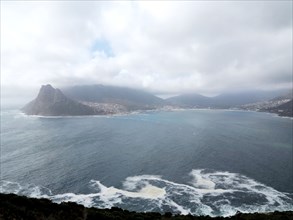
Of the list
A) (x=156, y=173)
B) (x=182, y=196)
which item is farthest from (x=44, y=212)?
(x=156, y=173)

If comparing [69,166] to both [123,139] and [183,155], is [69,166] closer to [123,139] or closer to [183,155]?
[183,155]

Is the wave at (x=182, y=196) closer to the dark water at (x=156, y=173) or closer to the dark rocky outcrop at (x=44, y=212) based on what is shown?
the dark water at (x=156, y=173)

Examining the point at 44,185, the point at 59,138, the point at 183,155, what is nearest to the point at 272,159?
the point at 183,155

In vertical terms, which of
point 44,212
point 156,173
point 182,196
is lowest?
point 182,196

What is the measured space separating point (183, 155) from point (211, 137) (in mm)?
47141

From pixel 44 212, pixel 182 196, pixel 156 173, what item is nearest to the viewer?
pixel 44 212

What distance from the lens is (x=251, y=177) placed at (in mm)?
74250

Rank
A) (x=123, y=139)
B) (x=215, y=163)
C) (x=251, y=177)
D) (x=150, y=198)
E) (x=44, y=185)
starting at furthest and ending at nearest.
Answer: (x=123, y=139) < (x=215, y=163) < (x=251, y=177) < (x=44, y=185) < (x=150, y=198)

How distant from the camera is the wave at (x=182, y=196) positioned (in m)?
54.9

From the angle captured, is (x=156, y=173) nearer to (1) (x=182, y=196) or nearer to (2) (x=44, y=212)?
(1) (x=182, y=196)

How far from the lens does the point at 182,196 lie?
6053 cm

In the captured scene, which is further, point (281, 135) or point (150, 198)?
point (281, 135)

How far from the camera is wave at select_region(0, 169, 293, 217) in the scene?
180ft

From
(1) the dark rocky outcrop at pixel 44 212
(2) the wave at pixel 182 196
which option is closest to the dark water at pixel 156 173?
(2) the wave at pixel 182 196
